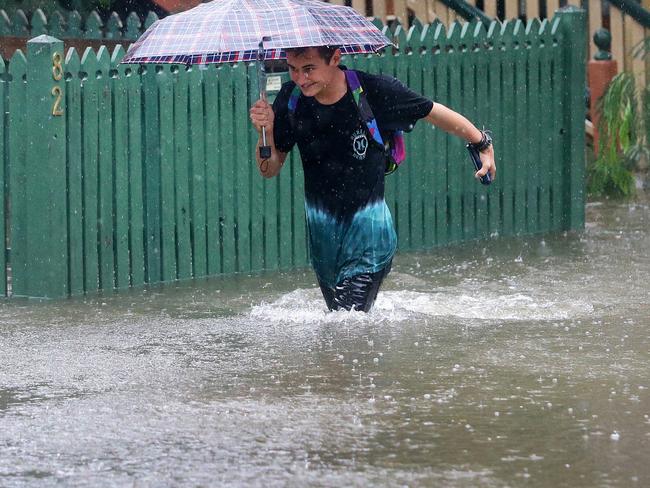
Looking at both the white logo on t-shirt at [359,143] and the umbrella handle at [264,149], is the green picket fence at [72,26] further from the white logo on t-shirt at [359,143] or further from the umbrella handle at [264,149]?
the white logo on t-shirt at [359,143]

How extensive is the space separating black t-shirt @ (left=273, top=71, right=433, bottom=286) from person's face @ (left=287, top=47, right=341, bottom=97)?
140 mm

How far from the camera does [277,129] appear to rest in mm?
7250

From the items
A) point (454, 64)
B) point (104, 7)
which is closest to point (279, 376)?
point (454, 64)

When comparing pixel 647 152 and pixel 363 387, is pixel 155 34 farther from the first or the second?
pixel 647 152

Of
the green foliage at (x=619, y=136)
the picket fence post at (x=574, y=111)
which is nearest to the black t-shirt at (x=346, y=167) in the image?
the picket fence post at (x=574, y=111)

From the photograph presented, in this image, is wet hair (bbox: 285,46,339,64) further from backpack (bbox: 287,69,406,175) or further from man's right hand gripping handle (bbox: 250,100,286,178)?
man's right hand gripping handle (bbox: 250,100,286,178)

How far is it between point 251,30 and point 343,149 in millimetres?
739

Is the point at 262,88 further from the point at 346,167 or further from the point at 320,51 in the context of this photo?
the point at 346,167

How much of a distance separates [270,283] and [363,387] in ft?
10.7

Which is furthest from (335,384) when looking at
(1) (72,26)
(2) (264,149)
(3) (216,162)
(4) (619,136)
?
(4) (619,136)

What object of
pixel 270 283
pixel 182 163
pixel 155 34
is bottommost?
pixel 270 283

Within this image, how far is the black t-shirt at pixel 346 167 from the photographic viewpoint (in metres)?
7.17

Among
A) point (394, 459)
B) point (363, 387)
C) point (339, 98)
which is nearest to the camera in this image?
point (394, 459)

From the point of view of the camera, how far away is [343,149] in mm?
7230
